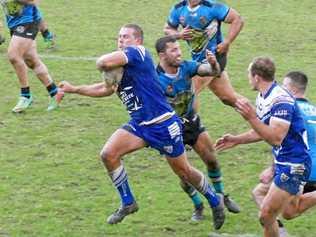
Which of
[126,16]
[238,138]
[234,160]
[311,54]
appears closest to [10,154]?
[234,160]

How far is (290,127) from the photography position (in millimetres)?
7852

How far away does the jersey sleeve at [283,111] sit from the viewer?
25.3 feet

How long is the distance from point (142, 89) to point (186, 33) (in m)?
2.27

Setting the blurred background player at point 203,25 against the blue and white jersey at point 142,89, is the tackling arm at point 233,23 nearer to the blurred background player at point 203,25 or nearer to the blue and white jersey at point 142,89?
the blurred background player at point 203,25

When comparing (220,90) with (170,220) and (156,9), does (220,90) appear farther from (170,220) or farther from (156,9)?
(156,9)

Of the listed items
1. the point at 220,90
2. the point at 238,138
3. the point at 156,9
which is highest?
the point at 238,138

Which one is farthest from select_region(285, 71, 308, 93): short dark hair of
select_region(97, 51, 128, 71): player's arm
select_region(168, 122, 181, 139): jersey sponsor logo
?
select_region(97, 51, 128, 71): player's arm

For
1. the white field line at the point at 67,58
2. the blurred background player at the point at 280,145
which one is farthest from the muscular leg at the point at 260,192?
the white field line at the point at 67,58

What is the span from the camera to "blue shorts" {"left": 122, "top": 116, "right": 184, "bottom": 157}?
344 inches

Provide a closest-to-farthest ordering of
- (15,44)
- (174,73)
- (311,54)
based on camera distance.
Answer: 1. (174,73)
2. (15,44)
3. (311,54)

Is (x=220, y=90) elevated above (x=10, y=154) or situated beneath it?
elevated above

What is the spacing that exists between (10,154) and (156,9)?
10.1 m

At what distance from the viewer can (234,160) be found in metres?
11.3

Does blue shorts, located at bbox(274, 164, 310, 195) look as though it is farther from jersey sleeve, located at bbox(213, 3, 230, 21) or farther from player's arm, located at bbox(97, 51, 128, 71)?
jersey sleeve, located at bbox(213, 3, 230, 21)
